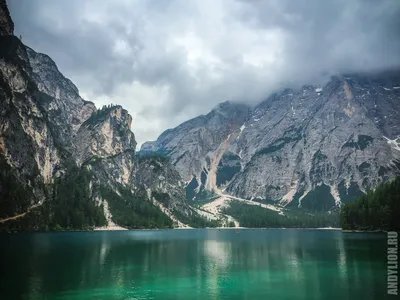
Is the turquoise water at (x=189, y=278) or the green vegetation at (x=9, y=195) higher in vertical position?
the green vegetation at (x=9, y=195)

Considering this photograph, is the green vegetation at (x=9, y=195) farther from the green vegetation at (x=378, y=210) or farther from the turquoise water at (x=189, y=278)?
the green vegetation at (x=378, y=210)

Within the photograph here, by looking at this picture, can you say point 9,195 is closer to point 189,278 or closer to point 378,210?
point 189,278

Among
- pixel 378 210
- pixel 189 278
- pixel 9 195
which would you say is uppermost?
pixel 9 195

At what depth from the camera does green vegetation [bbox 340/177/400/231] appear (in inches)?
5896

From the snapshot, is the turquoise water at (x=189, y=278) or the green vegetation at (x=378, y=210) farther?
the green vegetation at (x=378, y=210)

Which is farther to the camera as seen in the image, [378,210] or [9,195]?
[9,195]

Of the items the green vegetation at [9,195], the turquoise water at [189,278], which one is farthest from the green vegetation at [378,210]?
the green vegetation at [9,195]

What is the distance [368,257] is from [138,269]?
51.4 metres

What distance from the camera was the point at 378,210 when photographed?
163 meters

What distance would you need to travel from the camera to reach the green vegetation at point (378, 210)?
150 metres

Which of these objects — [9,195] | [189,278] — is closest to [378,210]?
[189,278]

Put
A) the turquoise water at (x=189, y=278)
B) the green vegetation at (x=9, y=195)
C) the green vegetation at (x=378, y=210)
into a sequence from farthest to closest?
the green vegetation at (x=9, y=195) → the green vegetation at (x=378, y=210) → the turquoise water at (x=189, y=278)

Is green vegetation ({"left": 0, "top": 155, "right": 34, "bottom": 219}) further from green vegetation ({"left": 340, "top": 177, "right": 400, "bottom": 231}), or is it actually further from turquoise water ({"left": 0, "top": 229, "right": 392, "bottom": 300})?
green vegetation ({"left": 340, "top": 177, "right": 400, "bottom": 231})

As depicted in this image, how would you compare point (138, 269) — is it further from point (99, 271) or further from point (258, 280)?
point (258, 280)
